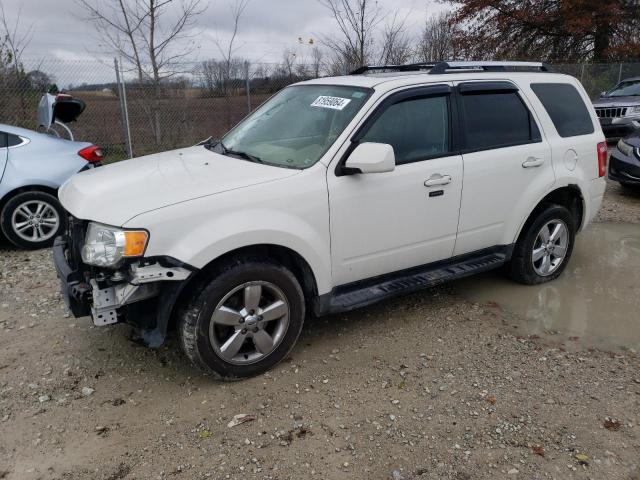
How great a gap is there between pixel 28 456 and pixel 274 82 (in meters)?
10.1

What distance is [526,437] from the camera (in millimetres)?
2877

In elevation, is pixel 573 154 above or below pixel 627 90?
below

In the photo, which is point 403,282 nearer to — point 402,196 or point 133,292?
point 402,196

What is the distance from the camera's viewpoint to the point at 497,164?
4109 millimetres

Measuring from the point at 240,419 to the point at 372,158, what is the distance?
174 cm

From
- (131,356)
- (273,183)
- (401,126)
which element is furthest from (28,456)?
(401,126)

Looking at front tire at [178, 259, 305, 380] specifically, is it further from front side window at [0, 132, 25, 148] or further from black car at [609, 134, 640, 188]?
black car at [609, 134, 640, 188]

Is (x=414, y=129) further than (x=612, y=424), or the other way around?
(x=414, y=129)

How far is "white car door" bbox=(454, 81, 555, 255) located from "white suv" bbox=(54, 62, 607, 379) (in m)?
0.01

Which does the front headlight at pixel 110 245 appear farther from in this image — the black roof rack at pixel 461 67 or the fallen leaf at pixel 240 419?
the black roof rack at pixel 461 67

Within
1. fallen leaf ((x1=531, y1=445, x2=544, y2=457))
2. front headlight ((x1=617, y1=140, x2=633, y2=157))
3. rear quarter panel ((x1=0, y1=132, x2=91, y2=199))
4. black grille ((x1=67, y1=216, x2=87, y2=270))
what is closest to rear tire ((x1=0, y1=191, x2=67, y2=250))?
rear quarter panel ((x1=0, y1=132, x2=91, y2=199))

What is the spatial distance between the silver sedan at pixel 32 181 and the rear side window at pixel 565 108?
4.91 m

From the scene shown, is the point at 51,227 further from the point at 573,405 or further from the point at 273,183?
the point at 573,405

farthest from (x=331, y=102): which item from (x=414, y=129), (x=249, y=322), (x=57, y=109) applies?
(x=57, y=109)
